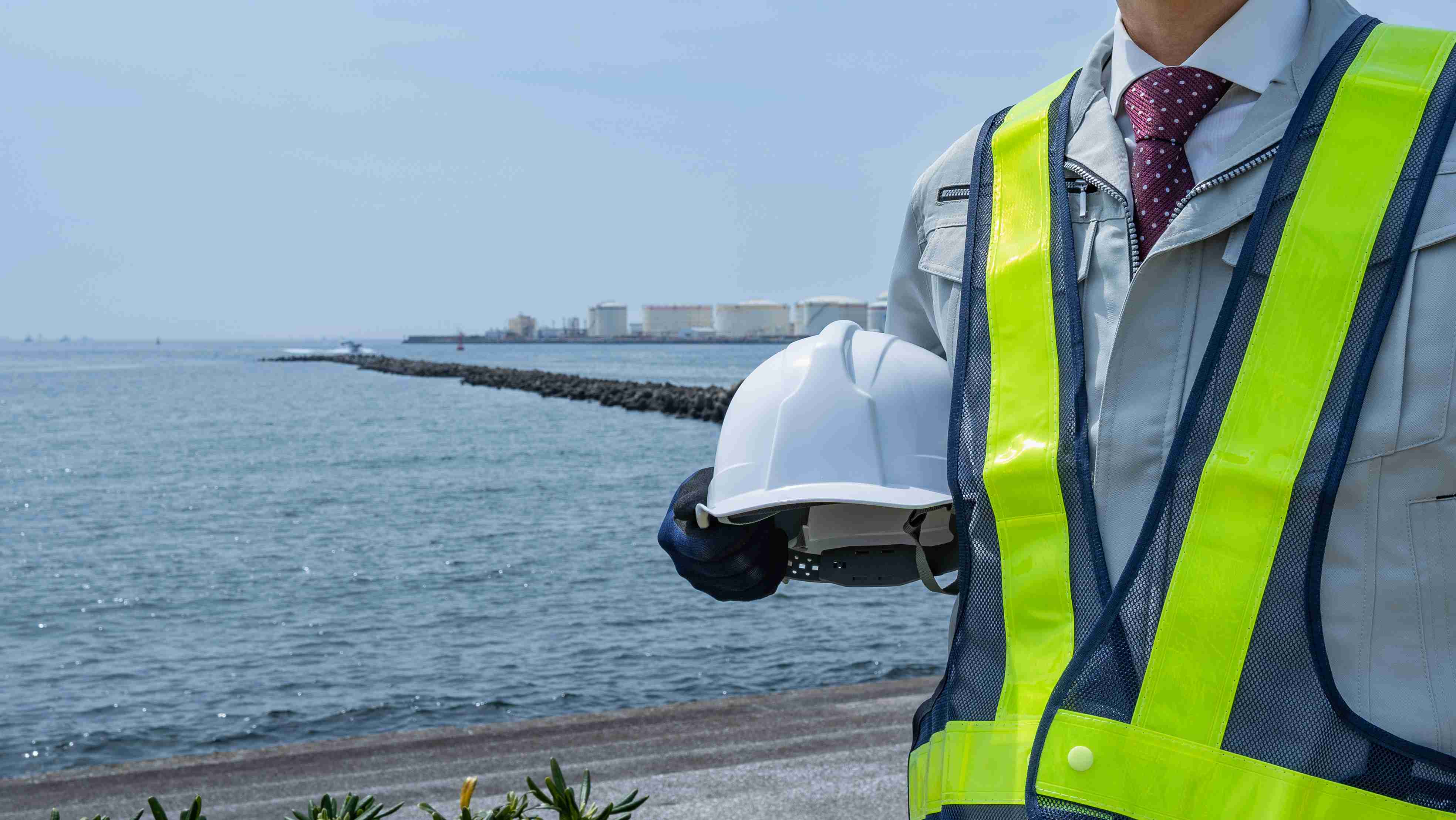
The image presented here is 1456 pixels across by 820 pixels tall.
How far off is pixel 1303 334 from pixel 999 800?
55cm

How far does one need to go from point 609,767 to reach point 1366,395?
13.6 ft

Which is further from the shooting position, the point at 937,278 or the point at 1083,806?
the point at 937,278

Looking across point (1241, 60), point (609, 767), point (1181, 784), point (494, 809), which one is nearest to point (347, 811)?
point (494, 809)

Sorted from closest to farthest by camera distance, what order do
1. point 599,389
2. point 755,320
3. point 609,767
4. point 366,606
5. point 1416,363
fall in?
point 1416,363 → point 609,767 → point 366,606 → point 599,389 → point 755,320

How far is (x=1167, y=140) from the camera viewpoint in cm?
132

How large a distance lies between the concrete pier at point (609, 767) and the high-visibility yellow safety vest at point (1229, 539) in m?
2.91

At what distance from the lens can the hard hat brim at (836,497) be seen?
1.46 meters

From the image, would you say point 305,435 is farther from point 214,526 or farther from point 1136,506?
point 1136,506

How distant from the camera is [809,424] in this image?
154 cm

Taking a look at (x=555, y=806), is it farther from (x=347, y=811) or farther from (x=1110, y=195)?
(x=1110, y=195)

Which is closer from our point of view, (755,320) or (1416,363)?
(1416,363)

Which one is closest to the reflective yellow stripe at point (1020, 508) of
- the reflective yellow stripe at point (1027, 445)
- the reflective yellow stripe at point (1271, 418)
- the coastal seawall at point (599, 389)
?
the reflective yellow stripe at point (1027, 445)

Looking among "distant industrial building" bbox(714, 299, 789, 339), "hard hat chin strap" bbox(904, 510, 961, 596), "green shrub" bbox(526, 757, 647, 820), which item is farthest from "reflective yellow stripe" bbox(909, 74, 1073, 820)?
"distant industrial building" bbox(714, 299, 789, 339)

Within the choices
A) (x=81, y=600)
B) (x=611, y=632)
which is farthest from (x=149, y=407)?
(x=611, y=632)
